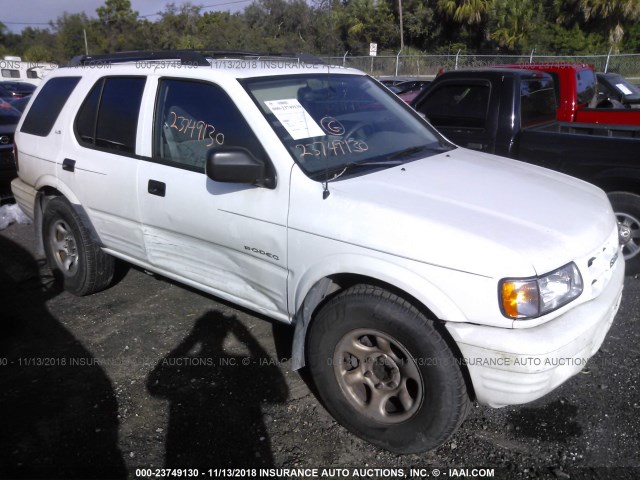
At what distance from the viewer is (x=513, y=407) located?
10.3 feet

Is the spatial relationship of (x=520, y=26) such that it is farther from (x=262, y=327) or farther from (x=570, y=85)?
(x=262, y=327)

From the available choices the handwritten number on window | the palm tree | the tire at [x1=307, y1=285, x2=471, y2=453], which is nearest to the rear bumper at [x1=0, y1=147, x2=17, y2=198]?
the handwritten number on window

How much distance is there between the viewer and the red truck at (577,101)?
20.9 feet

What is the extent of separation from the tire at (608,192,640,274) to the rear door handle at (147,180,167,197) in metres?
3.71

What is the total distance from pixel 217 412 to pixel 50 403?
100cm

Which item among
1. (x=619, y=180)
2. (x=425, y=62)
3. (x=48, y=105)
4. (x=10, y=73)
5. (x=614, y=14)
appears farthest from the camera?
(x=614, y=14)

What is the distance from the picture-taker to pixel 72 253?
4527 millimetres

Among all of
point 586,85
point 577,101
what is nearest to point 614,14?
point 586,85

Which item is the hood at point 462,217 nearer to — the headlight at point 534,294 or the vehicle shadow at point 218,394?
the headlight at point 534,294

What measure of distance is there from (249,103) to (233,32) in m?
40.7

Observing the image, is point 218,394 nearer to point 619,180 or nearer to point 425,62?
point 619,180

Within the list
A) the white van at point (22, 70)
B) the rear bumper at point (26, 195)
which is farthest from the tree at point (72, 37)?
the rear bumper at point (26, 195)

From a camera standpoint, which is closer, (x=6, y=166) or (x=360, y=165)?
(x=360, y=165)

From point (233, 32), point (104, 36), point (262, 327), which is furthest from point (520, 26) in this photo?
point (104, 36)
